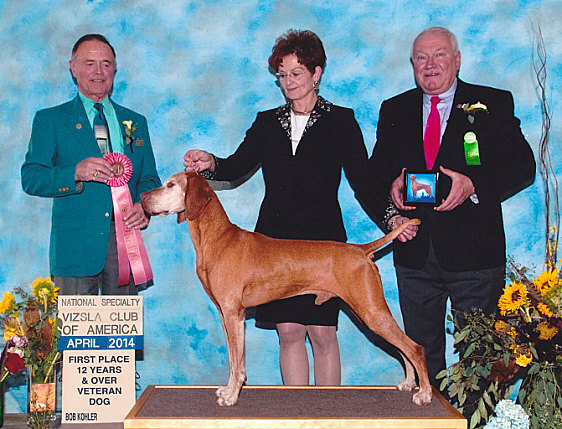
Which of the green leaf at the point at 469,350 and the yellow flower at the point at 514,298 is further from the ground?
the yellow flower at the point at 514,298

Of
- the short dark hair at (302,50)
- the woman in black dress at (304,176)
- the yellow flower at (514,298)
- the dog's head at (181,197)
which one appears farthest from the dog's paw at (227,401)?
the short dark hair at (302,50)

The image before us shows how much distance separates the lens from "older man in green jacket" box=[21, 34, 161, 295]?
3211mm

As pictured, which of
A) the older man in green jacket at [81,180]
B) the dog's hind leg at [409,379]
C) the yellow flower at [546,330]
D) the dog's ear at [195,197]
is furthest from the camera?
the older man in green jacket at [81,180]

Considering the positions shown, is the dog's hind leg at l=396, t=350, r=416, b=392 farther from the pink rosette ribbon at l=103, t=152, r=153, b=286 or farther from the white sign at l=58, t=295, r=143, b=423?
the pink rosette ribbon at l=103, t=152, r=153, b=286

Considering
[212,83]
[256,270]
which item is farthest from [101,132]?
[256,270]

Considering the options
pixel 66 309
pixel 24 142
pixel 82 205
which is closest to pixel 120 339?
pixel 66 309

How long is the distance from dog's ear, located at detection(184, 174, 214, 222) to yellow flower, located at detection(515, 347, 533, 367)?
1.71 m

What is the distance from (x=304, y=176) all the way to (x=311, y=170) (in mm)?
55

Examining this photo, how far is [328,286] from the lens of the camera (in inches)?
107

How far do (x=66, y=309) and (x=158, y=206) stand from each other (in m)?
0.94

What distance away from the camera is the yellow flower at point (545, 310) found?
8.30 ft

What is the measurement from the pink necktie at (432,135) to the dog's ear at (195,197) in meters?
1.37

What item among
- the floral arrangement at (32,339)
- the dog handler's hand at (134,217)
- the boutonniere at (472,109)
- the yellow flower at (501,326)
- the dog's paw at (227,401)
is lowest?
the dog's paw at (227,401)

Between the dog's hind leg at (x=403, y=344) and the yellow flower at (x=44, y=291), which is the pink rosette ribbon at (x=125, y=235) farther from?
the dog's hind leg at (x=403, y=344)
